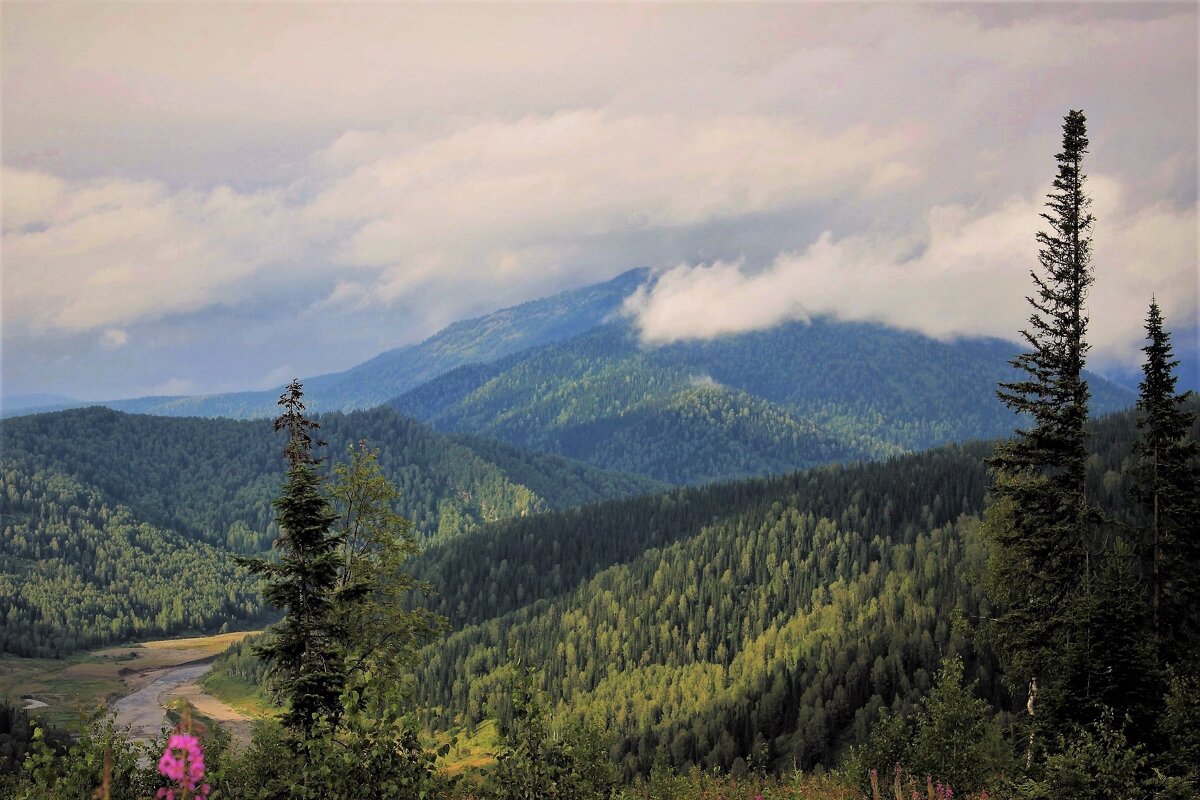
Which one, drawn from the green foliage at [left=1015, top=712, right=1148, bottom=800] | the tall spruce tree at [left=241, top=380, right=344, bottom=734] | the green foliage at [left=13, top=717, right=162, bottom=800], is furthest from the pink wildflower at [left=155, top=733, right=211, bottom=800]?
the green foliage at [left=1015, top=712, right=1148, bottom=800]

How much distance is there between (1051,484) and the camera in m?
41.9

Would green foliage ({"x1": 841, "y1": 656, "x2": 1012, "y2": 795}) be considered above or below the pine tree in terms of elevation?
below

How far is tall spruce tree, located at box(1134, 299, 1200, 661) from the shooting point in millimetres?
43594

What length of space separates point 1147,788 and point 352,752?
1164 inches

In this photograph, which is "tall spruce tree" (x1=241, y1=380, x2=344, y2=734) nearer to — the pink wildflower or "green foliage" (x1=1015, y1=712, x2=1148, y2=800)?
the pink wildflower

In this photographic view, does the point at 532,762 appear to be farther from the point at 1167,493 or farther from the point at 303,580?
the point at 1167,493

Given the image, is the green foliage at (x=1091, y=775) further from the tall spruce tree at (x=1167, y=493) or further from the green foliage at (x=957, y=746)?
the tall spruce tree at (x=1167, y=493)

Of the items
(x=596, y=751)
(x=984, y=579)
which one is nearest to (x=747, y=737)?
(x=984, y=579)

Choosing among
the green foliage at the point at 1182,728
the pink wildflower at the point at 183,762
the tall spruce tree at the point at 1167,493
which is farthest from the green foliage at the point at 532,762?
the tall spruce tree at the point at 1167,493

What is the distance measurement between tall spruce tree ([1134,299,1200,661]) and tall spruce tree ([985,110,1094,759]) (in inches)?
186

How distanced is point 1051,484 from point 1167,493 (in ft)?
23.6

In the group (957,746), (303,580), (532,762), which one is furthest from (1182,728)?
(303,580)

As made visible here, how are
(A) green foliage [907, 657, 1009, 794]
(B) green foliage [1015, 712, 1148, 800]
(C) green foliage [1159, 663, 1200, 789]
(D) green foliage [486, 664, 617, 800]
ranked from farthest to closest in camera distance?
1. (A) green foliage [907, 657, 1009, 794]
2. (C) green foliage [1159, 663, 1200, 789]
3. (B) green foliage [1015, 712, 1148, 800]
4. (D) green foliage [486, 664, 617, 800]

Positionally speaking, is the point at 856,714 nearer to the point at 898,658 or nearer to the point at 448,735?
the point at 898,658
